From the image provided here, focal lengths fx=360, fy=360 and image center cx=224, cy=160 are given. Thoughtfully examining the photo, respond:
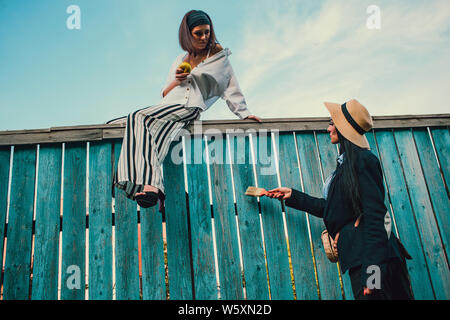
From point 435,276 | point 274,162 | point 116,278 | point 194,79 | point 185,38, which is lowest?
point 435,276

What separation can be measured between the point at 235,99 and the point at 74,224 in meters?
2.01

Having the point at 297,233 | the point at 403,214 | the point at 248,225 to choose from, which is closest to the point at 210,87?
the point at 248,225

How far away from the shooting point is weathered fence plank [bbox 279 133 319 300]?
123 inches

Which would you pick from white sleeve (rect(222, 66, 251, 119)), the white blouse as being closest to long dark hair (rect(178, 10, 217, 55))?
the white blouse

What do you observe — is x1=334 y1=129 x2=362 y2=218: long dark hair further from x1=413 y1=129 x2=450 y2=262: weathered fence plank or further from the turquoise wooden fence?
x1=413 y1=129 x2=450 y2=262: weathered fence plank

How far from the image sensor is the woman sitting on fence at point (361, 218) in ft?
7.54

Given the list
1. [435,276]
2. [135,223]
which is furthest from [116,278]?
[435,276]

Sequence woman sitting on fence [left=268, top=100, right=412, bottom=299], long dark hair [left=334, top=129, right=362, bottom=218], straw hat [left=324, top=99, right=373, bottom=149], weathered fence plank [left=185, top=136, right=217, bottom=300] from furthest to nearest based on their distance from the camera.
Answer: weathered fence plank [left=185, top=136, right=217, bottom=300] → straw hat [left=324, top=99, right=373, bottom=149] → long dark hair [left=334, top=129, right=362, bottom=218] → woman sitting on fence [left=268, top=100, right=412, bottom=299]

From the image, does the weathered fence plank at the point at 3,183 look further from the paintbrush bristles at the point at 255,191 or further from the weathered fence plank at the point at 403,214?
the weathered fence plank at the point at 403,214

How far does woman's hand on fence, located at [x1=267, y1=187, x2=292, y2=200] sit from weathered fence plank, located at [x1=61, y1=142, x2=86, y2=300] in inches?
65.6
